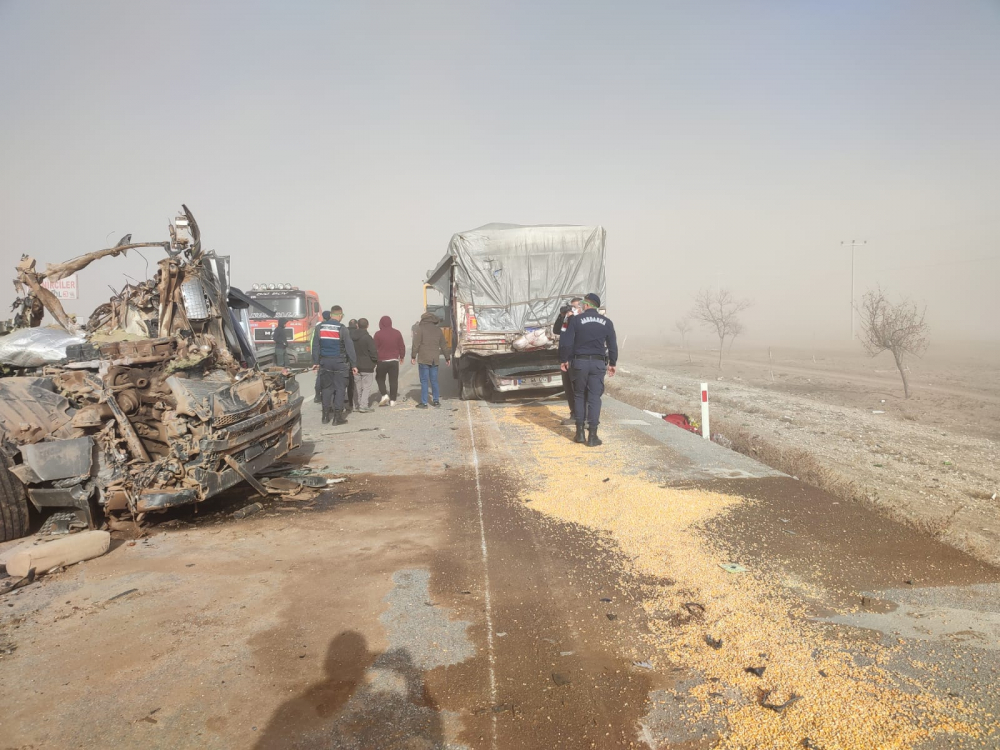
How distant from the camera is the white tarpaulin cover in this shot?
12.3 metres

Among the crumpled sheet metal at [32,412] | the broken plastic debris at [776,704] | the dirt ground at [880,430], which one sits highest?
the crumpled sheet metal at [32,412]

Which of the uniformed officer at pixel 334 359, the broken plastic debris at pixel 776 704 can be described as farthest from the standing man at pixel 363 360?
the broken plastic debris at pixel 776 704

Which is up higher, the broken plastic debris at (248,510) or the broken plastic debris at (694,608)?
the broken plastic debris at (248,510)

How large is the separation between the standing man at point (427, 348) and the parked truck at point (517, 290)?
1.54 ft

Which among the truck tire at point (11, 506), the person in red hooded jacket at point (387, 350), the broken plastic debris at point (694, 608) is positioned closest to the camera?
the broken plastic debris at point (694, 608)

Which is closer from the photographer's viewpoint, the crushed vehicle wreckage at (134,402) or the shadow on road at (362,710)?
the shadow on road at (362,710)

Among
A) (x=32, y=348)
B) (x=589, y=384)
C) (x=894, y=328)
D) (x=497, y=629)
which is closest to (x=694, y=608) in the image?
(x=497, y=629)

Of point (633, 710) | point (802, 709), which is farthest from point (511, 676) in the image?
point (802, 709)

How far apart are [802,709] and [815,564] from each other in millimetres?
1847

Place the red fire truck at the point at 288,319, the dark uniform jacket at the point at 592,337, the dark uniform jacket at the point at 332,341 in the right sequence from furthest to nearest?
the red fire truck at the point at 288,319 < the dark uniform jacket at the point at 332,341 < the dark uniform jacket at the point at 592,337

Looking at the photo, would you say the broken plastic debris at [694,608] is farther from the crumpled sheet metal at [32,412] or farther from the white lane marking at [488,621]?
the crumpled sheet metal at [32,412]

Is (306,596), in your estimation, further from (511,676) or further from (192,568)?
(511,676)

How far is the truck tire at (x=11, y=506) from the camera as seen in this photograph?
4.71 meters

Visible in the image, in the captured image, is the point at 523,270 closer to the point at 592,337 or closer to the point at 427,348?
the point at 427,348
